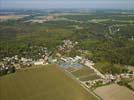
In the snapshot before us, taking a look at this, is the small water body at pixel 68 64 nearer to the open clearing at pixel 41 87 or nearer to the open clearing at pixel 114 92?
the open clearing at pixel 41 87

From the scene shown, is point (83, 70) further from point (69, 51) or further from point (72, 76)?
point (69, 51)

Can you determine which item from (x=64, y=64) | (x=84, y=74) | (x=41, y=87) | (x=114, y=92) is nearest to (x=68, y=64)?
(x=64, y=64)

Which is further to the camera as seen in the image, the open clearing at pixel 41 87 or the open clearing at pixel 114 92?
the open clearing at pixel 114 92

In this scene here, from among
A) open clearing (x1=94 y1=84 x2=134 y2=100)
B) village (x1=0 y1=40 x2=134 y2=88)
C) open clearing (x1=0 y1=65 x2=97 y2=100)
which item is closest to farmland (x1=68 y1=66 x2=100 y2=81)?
village (x1=0 y1=40 x2=134 y2=88)

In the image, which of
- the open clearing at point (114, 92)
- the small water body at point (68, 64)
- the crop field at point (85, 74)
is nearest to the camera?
the open clearing at point (114, 92)

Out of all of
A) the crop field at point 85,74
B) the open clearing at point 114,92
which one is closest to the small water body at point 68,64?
the crop field at point 85,74

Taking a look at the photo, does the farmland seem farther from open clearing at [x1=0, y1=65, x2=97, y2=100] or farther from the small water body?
open clearing at [x1=0, y1=65, x2=97, y2=100]

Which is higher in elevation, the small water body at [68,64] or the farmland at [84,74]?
the farmland at [84,74]

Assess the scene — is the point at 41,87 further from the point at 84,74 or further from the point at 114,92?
the point at 84,74
